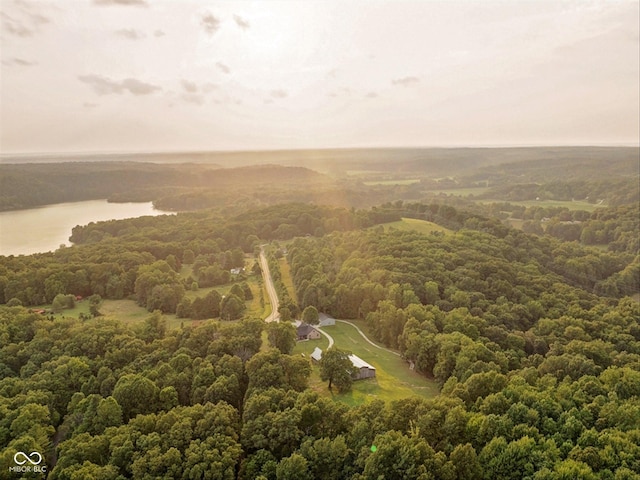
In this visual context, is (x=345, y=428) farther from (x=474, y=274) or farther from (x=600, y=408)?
(x=474, y=274)

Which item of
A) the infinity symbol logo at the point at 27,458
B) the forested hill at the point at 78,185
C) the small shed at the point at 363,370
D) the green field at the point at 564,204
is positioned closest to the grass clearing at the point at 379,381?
the small shed at the point at 363,370

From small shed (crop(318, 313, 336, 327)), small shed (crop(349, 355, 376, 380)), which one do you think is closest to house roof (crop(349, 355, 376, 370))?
small shed (crop(349, 355, 376, 380))

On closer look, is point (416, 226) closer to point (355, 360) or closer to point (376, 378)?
point (355, 360)

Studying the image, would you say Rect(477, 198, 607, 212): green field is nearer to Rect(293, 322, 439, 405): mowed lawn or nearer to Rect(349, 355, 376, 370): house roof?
Rect(293, 322, 439, 405): mowed lawn

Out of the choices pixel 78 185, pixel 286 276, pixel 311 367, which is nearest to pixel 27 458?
pixel 311 367

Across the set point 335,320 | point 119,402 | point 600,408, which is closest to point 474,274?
point 335,320

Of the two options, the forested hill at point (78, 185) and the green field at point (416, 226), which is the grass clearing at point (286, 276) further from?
the forested hill at point (78, 185)
